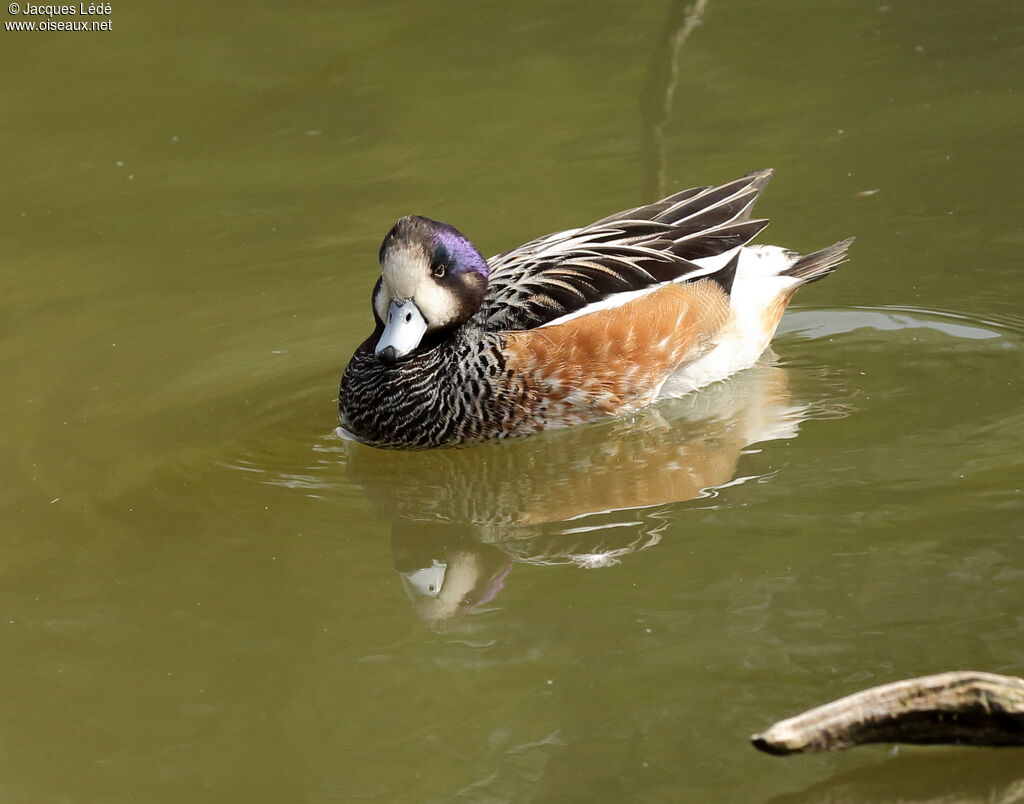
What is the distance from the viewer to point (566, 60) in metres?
11.3

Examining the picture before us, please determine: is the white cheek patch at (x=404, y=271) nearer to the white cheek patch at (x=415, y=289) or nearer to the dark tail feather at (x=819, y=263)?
the white cheek patch at (x=415, y=289)

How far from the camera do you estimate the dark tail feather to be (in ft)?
24.5

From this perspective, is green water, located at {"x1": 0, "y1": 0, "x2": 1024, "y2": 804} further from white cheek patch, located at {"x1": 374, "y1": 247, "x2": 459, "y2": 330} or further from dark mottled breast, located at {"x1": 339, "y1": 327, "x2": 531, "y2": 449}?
white cheek patch, located at {"x1": 374, "y1": 247, "x2": 459, "y2": 330}

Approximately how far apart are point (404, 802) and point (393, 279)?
2908 millimetres

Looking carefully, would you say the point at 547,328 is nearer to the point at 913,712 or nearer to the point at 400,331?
the point at 400,331

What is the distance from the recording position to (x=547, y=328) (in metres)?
6.62

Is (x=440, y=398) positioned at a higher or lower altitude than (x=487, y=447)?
higher

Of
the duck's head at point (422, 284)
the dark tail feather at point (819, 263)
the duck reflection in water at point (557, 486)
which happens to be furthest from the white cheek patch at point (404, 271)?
the dark tail feather at point (819, 263)

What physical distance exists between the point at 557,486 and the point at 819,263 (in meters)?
2.23

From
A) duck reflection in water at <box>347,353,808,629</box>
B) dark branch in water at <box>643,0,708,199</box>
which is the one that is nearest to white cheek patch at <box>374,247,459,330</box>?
duck reflection in water at <box>347,353,808,629</box>

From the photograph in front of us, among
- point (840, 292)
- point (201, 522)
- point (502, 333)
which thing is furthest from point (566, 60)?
point (201, 522)

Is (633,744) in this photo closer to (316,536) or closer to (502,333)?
(316,536)

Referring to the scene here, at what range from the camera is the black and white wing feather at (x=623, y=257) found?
6.72 m

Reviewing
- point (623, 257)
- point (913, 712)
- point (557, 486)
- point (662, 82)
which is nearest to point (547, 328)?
point (623, 257)
